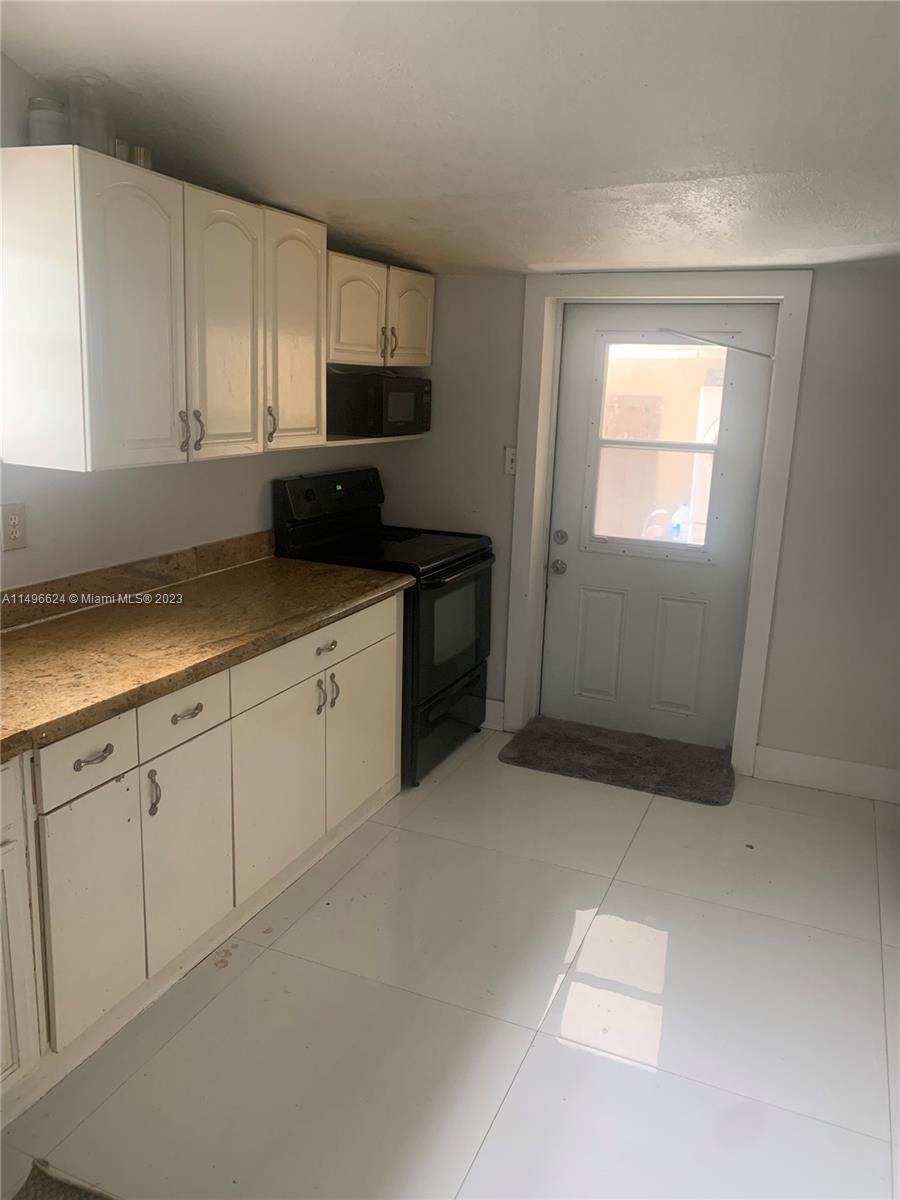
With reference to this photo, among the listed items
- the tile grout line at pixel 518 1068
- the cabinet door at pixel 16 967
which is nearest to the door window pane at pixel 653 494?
the tile grout line at pixel 518 1068

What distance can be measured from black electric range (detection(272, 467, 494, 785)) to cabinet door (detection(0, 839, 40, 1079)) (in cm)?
175

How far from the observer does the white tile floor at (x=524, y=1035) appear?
1864mm

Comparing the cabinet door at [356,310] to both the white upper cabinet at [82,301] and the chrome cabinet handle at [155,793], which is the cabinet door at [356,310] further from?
the chrome cabinet handle at [155,793]

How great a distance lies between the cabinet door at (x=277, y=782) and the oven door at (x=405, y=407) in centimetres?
128

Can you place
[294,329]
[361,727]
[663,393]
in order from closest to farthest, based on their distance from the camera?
[294,329] → [361,727] → [663,393]

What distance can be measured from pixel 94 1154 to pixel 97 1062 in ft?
0.91

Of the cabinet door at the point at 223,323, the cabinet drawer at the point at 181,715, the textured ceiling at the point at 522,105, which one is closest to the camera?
Result: the textured ceiling at the point at 522,105

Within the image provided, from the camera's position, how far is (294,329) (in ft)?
9.60

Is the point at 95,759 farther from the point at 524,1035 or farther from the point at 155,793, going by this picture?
the point at 524,1035

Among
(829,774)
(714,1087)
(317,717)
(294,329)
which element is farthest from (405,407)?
(714,1087)

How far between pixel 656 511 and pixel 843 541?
2.59ft

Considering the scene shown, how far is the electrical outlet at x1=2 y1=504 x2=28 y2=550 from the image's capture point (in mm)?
2324

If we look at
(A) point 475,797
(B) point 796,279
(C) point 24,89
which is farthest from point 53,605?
(B) point 796,279

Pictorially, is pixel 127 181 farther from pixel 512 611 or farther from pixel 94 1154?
pixel 512 611
